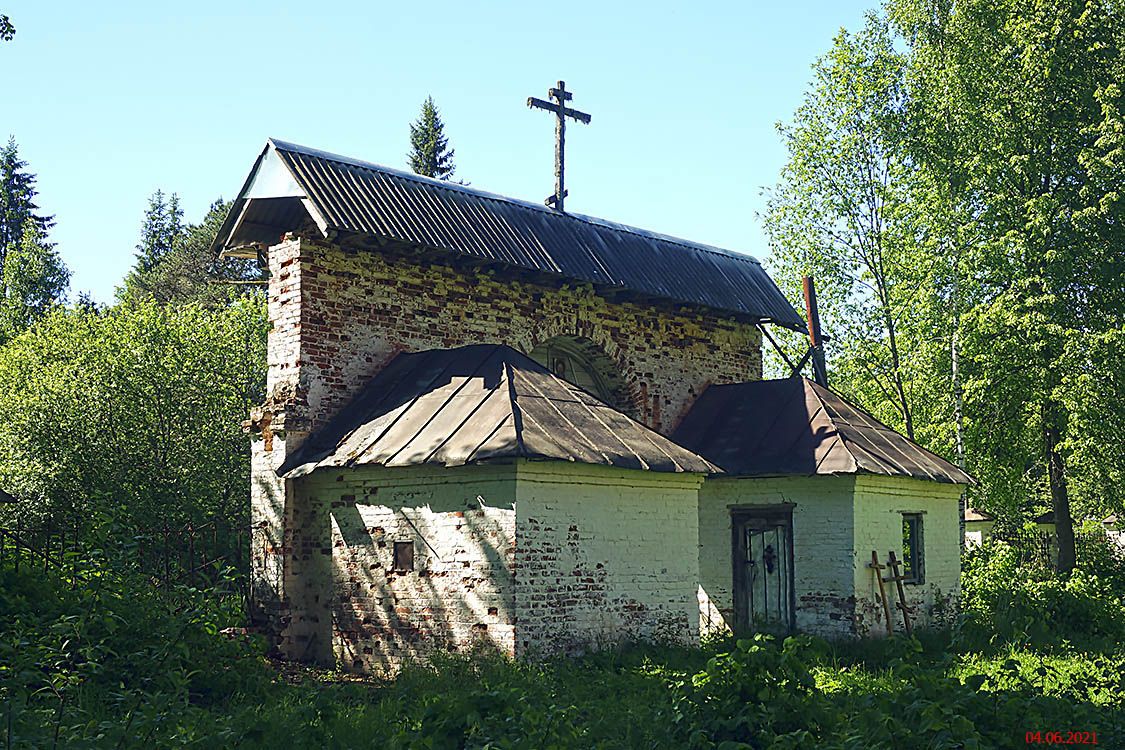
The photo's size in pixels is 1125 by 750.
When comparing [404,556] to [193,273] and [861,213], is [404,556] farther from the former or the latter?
[193,273]

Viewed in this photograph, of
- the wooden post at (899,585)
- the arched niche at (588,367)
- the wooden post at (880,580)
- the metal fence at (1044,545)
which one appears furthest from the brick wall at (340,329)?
the metal fence at (1044,545)

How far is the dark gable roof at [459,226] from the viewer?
13750mm

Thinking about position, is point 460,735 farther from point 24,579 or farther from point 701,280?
point 701,280

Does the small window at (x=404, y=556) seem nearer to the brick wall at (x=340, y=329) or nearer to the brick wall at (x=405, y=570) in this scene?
the brick wall at (x=405, y=570)

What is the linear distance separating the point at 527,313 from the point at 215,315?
1282 cm

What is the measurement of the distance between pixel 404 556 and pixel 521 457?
1939mm

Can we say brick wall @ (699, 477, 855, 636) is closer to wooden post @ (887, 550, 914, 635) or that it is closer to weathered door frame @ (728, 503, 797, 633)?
weathered door frame @ (728, 503, 797, 633)

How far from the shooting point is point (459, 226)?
48.3 ft

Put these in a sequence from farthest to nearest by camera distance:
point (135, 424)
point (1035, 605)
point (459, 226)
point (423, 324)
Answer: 1. point (135, 424)
2. point (1035, 605)
3. point (459, 226)
4. point (423, 324)

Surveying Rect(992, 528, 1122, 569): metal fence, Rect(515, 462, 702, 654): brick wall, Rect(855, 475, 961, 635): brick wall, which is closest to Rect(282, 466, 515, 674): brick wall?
Rect(515, 462, 702, 654): brick wall

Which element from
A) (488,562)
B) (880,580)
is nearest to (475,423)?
(488,562)

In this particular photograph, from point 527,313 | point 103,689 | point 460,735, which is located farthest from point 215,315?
point 460,735

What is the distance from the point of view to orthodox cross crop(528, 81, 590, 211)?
18.6m

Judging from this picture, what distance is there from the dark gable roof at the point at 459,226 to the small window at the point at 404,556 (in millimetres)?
3578
